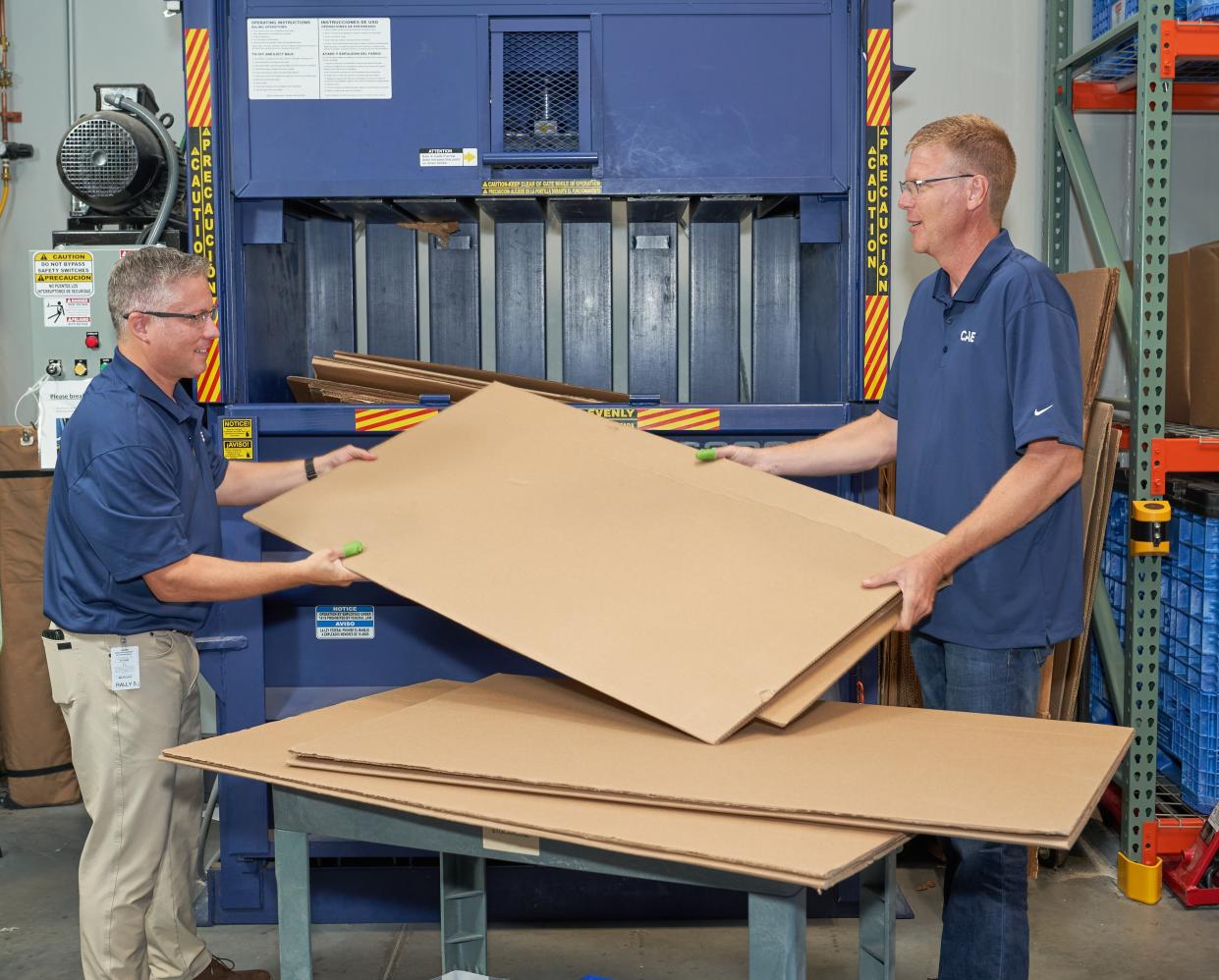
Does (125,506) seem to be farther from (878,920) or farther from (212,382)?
(878,920)

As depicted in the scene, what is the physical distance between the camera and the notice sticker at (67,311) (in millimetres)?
3752

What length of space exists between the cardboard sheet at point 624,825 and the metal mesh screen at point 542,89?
1855 millimetres

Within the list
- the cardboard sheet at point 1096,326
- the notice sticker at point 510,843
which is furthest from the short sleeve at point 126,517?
the cardboard sheet at point 1096,326

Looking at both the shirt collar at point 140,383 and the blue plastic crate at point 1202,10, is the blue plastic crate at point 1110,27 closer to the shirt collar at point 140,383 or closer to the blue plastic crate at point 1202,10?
the blue plastic crate at point 1202,10

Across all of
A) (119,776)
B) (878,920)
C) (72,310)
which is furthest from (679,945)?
(72,310)

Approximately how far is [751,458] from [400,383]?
964mm

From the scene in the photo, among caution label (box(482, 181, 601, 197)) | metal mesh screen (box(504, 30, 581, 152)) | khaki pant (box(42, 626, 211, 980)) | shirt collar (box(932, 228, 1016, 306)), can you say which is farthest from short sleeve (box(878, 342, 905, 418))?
khaki pant (box(42, 626, 211, 980))

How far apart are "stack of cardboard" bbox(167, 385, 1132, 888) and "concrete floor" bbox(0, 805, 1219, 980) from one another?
116cm

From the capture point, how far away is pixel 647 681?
183 cm

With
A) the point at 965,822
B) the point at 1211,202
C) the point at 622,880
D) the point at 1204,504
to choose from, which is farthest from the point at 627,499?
the point at 1211,202

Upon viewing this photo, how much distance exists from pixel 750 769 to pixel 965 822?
0.31 metres

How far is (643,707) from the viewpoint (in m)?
1.78

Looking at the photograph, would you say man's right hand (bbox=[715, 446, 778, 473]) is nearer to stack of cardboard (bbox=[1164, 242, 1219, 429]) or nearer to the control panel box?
stack of cardboard (bbox=[1164, 242, 1219, 429])

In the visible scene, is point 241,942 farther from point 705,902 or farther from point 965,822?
point 965,822
